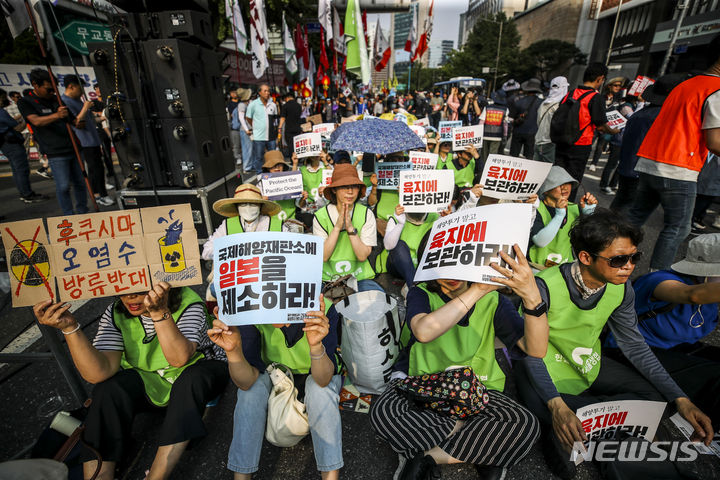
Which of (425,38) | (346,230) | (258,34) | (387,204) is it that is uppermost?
(425,38)

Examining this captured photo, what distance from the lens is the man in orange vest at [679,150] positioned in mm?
2758

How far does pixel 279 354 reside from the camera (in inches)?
87.2

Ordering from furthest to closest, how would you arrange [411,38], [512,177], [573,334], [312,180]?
1. [411,38]
2. [312,180]
3. [512,177]
4. [573,334]

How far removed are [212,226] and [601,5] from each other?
50.5 metres

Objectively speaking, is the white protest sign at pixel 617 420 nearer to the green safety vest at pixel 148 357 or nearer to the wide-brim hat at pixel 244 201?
the green safety vest at pixel 148 357

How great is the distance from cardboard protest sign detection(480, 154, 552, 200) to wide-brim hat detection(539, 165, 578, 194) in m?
0.05

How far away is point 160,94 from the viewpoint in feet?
14.8

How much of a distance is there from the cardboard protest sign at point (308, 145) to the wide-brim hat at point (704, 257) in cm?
506

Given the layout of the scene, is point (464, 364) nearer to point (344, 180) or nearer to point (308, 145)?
point (344, 180)

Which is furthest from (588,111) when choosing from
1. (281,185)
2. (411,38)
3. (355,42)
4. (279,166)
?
(411,38)

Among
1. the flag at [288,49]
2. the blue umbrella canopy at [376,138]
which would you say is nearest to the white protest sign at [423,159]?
the blue umbrella canopy at [376,138]

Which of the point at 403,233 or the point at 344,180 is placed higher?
the point at 344,180

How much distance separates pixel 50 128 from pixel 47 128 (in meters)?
0.04

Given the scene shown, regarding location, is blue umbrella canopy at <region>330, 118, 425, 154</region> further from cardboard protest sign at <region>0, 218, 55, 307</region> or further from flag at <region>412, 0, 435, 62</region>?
flag at <region>412, 0, 435, 62</region>
